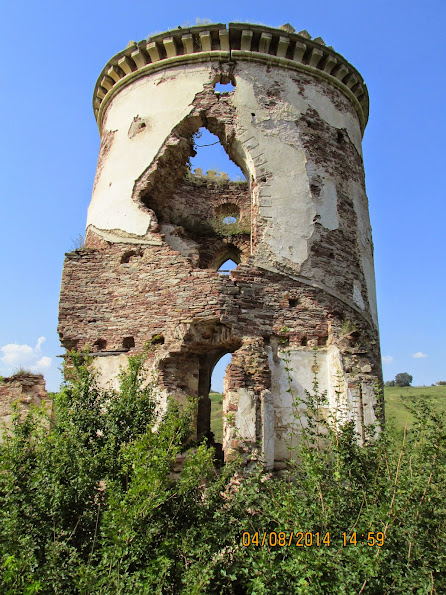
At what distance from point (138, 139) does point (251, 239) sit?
9.05 feet

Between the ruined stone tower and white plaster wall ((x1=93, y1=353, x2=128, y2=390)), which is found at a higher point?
the ruined stone tower

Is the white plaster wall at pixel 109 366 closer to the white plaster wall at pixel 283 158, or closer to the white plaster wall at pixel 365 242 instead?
the white plaster wall at pixel 283 158

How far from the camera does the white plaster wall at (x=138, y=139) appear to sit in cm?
802

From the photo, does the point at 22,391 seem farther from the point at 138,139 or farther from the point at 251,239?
the point at 138,139

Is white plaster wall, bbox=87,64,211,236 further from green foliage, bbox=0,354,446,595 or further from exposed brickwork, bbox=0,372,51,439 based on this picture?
green foliage, bbox=0,354,446,595

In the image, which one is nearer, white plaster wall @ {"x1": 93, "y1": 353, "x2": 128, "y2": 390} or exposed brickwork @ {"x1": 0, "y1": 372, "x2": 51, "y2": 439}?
white plaster wall @ {"x1": 93, "y1": 353, "x2": 128, "y2": 390}

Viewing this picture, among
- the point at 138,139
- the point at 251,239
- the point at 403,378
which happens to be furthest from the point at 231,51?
the point at 403,378

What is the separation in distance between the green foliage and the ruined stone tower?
159 centimetres

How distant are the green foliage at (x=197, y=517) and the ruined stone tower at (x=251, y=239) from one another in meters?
1.59

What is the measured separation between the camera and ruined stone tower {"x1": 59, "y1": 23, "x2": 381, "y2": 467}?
6859mm

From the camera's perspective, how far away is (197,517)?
14.8 feet

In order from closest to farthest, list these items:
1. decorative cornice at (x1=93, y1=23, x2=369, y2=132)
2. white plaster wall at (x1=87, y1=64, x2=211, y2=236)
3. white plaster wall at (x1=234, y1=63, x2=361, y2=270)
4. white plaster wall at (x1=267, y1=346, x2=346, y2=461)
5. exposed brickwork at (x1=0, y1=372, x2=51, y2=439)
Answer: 1. white plaster wall at (x1=267, y1=346, x2=346, y2=461)
2. white plaster wall at (x1=234, y1=63, x2=361, y2=270)
3. exposed brickwork at (x1=0, y1=372, x2=51, y2=439)
4. white plaster wall at (x1=87, y1=64, x2=211, y2=236)
5. decorative cornice at (x1=93, y1=23, x2=369, y2=132)

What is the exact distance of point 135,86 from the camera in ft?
29.0
